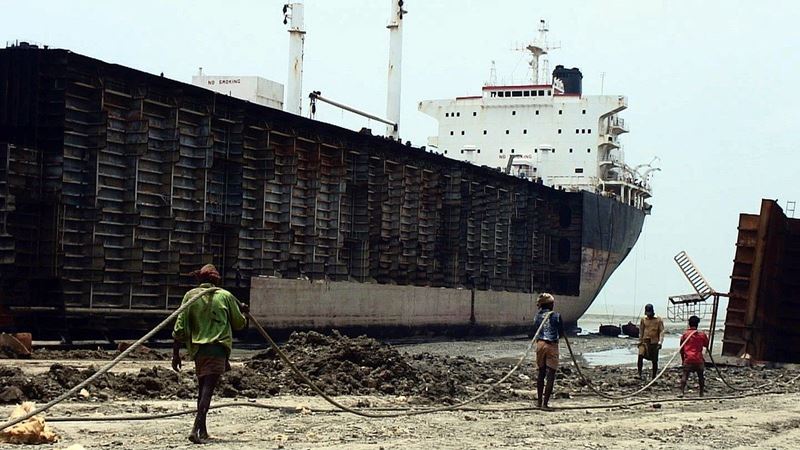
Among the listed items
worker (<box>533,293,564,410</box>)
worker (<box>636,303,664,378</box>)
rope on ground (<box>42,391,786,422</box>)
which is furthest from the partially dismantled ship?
worker (<box>533,293,564,410</box>)

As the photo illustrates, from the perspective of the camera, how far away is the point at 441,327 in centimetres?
3650

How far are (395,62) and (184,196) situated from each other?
19835 millimetres

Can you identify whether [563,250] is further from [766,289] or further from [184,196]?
[184,196]

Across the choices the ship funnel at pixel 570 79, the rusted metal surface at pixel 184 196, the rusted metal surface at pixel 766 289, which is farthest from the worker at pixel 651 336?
the ship funnel at pixel 570 79

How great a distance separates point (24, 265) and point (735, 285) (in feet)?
47.2

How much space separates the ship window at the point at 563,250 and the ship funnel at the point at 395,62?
34.5 ft

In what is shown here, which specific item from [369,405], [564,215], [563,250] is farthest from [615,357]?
[369,405]

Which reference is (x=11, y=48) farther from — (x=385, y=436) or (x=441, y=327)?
(x=441, y=327)

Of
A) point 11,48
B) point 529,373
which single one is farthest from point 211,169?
point 529,373

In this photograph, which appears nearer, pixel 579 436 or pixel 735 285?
pixel 579 436

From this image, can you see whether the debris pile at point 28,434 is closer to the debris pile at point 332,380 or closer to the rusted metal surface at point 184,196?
the debris pile at point 332,380

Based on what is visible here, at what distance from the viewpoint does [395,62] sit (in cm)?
4181

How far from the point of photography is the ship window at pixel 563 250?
47791 millimetres

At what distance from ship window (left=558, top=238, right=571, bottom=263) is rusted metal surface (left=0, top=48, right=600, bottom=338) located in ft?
28.0
